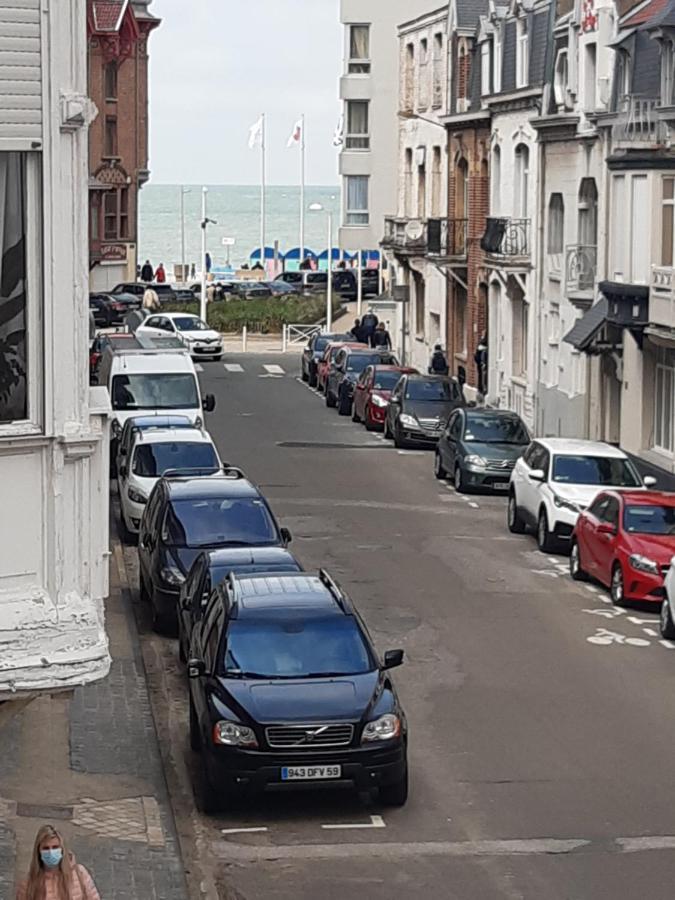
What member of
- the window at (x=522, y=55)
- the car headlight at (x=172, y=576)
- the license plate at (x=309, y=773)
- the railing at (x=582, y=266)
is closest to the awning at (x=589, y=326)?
the railing at (x=582, y=266)

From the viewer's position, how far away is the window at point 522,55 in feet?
144

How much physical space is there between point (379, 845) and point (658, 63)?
2283 centimetres

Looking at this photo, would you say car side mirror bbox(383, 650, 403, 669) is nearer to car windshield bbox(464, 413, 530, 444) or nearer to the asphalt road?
the asphalt road

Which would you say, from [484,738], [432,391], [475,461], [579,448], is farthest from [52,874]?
[432,391]

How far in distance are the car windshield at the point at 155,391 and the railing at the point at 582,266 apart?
8.52 meters

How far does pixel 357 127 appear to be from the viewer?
7238cm

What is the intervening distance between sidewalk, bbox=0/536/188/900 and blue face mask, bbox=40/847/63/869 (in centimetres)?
330

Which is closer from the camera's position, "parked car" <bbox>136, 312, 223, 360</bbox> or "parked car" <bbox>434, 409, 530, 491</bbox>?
"parked car" <bbox>434, 409, 530, 491</bbox>

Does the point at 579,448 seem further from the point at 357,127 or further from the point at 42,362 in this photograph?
the point at 357,127

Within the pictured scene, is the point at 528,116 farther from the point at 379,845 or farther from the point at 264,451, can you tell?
the point at 379,845

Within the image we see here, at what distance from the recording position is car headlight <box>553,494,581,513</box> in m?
26.7

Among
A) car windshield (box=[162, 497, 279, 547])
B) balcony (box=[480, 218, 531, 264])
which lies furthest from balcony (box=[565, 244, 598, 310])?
car windshield (box=[162, 497, 279, 547])

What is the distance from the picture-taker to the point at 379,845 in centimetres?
Result: 1380

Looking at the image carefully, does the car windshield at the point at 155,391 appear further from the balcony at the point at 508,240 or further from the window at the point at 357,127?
the window at the point at 357,127
